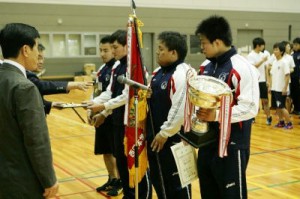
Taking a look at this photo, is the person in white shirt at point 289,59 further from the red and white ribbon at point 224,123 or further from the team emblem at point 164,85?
the red and white ribbon at point 224,123

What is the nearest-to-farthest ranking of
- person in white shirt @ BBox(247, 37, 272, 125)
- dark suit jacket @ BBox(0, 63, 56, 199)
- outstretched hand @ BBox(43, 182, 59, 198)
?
dark suit jacket @ BBox(0, 63, 56, 199), outstretched hand @ BBox(43, 182, 59, 198), person in white shirt @ BBox(247, 37, 272, 125)

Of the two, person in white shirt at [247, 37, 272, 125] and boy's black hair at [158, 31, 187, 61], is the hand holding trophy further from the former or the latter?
person in white shirt at [247, 37, 272, 125]

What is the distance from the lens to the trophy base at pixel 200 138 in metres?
2.81

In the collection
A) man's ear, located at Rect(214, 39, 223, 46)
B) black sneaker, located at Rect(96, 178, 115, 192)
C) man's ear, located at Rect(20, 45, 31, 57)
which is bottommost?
black sneaker, located at Rect(96, 178, 115, 192)

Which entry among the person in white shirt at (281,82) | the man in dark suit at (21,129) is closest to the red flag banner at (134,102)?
the man in dark suit at (21,129)

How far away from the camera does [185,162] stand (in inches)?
121

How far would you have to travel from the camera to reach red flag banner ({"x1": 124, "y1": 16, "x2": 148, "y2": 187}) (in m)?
3.26

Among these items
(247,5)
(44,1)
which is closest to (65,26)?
(44,1)

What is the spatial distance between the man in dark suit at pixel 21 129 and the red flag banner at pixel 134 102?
3.20ft

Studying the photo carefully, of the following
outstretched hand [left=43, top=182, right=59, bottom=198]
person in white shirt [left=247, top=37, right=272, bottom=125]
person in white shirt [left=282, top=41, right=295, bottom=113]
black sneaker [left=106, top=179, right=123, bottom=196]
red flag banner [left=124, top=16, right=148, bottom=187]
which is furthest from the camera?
person in white shirt [left=247, top=37, right=272, bottom=125]

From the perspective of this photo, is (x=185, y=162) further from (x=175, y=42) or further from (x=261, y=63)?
(x=261, y=63)

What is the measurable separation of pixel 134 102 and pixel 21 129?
1047 mm

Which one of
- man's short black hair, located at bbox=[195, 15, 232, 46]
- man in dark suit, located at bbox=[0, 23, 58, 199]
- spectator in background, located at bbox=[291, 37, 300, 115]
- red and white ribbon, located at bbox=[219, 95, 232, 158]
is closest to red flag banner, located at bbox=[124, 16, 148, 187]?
man's short black hair, located at bbox=[195, 15, 232, 46]

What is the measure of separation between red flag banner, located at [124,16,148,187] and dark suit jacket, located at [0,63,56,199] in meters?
1.00
